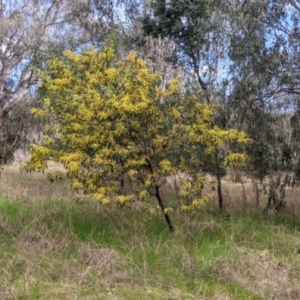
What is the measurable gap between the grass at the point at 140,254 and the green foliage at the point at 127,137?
2.52ft

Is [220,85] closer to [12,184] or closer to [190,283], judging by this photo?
[190,283]

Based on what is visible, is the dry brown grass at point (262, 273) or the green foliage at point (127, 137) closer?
the dry brown grass at point (262, 273)

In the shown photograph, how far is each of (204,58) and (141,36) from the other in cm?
236

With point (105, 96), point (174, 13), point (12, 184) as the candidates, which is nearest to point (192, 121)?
point (105, 96)

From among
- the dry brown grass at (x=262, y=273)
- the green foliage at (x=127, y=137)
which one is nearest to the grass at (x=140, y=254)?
the dry brown grass at (x=262, y=273)

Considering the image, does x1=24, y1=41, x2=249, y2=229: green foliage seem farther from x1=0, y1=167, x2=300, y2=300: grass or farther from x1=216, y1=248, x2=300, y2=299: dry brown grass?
x1=216, y1=248, x2=300, y2=299: dry brown grass

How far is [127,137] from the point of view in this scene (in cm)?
810

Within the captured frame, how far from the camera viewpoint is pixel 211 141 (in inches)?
325

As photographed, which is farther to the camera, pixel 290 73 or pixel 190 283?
pixel 290 73

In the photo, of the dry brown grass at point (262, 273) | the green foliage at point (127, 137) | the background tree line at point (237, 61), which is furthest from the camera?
the background tree line at point (237, 61)

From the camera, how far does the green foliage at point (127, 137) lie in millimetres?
7828

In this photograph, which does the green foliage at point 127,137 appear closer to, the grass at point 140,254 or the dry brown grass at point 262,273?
the grass at point 140,254

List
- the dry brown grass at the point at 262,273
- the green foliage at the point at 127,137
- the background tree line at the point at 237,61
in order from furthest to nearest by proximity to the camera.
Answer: the background tree line at the point at 237,61 → the green foliage at the point at 127,137 → the dry brown grass at the point at 262,273

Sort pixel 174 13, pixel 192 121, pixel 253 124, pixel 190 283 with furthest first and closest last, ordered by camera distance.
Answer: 1. pixel 174 13
2. pixel 253 124
3. pixel 192 121
4. pixel 190 283
